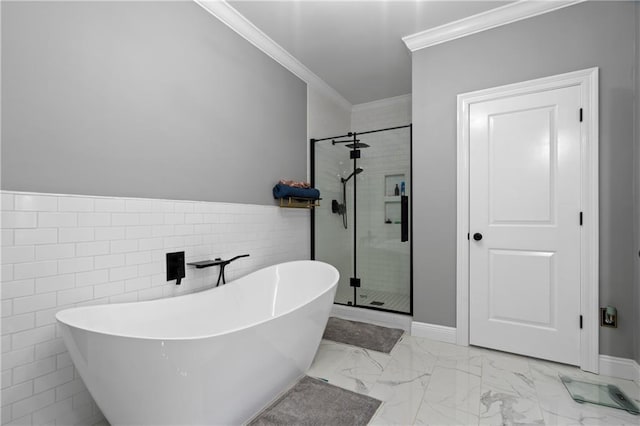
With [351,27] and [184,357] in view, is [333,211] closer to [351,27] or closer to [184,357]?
[351,27]

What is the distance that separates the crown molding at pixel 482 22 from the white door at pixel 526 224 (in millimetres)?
622

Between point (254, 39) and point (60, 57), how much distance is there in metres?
1.59

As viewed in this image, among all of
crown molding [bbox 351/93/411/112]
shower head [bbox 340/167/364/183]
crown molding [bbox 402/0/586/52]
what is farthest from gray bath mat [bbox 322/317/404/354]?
crown molding [bbox 351/93/411/112]

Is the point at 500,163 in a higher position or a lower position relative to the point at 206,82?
lower

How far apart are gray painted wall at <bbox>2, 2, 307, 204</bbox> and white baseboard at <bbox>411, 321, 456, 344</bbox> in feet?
5.93

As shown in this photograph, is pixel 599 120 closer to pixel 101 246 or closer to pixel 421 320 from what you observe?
pixel 421 320

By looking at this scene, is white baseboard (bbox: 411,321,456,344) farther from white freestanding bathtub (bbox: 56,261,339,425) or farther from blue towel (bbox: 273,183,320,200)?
blue towel (bbox: 273,183,320,200)

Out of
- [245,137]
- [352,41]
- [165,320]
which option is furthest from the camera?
[352,41]

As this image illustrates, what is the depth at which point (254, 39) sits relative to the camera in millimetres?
2674

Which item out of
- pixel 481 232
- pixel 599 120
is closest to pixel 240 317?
pixel 481 232

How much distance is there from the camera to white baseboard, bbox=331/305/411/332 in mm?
2857

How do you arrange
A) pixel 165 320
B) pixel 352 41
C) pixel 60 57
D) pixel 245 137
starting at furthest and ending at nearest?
pixel 352 41 → pixel 245 137 → pixel 165 320 → pixel 60 57

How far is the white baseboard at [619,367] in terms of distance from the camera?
1.97 meters

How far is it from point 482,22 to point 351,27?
41.9 inches
